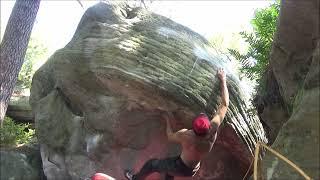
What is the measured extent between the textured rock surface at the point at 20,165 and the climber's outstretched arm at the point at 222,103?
14.6ft

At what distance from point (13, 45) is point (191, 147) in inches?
267

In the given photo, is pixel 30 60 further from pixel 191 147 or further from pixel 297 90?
pixel 297 90

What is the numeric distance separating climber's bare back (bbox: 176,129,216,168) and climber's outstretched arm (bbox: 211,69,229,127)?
0.17 m

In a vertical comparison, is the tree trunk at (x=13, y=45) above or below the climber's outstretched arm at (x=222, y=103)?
below

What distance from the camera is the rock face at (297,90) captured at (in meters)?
2.77

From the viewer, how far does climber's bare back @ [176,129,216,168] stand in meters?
4.83

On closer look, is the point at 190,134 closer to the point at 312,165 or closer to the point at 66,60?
the point at 312,165

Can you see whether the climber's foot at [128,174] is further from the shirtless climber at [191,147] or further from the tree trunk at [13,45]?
the tree trunk at [13,45]

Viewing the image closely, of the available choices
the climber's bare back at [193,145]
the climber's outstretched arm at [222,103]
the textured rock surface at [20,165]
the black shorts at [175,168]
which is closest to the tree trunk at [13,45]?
the textured rock surface at [20,165]

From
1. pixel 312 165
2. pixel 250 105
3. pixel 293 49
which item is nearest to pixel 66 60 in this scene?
pixel 250 105

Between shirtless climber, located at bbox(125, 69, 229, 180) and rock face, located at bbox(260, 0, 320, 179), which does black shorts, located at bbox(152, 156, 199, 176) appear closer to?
shirtless climber, located at bbox(125, 69, 229, 180)

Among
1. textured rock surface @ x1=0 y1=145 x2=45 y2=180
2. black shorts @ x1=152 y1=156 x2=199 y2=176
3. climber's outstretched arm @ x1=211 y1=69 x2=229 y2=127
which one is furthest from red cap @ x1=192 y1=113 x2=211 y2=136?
textured rock surface @ x1=0 y1=145 x2=45 y2=180

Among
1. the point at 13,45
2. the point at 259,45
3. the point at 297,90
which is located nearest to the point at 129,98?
the point at 259,45

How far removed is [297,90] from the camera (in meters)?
4.43
